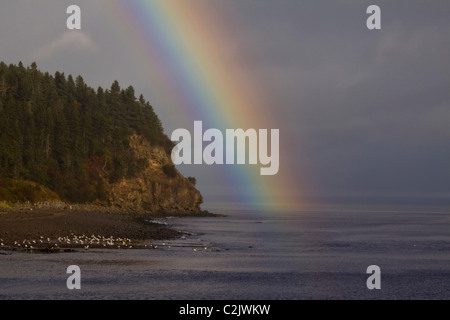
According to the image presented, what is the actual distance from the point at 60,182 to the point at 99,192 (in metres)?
11.8

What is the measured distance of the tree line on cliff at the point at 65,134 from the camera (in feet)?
348

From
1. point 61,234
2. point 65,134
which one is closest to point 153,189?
point 65,134

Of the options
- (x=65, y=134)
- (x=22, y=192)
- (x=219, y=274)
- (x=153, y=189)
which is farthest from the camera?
(x=153, y=189)

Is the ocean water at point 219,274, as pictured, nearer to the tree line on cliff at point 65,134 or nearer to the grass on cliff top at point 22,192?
the grass on cliff top at point 22,192

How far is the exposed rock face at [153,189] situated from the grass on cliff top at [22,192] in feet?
88.3

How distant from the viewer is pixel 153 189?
5541 inches

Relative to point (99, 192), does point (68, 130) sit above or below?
above

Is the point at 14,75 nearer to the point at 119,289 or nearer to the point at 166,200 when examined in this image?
the point at 166,200

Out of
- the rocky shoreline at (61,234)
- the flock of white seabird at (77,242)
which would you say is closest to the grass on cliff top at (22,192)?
the rocky shoreline at (61,234)

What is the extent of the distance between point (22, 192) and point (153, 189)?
2034 inches

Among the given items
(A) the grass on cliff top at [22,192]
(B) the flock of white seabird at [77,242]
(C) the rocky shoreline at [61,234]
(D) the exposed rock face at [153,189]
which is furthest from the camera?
(D) the exposed rock face at [153,189]

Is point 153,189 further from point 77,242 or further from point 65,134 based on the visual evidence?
point 77,242

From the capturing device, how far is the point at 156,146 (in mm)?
149000
